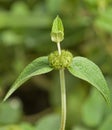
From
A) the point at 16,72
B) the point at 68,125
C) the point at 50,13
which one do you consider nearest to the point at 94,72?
the point at 68,125

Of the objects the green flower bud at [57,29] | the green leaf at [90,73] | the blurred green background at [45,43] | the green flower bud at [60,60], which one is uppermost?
the blurred green background at [45,43]

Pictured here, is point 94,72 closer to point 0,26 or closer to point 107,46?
point 107,46

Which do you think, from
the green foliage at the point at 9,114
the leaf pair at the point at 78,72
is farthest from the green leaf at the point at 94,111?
the leaf pair at the point at 78,72

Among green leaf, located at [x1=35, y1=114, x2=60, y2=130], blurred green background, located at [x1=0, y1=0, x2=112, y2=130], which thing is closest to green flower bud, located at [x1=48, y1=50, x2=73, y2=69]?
green leaf, located at [x1=35, y1=114, x2=60, y2=130]

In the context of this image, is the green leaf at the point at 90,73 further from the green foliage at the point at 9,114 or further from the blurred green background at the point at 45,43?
the blurred green background at the point at 45,43

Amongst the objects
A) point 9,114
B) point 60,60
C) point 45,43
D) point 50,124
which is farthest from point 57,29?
point 45,43

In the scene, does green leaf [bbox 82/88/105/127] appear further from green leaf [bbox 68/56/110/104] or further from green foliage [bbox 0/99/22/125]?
green leaf [bbox 68/56/110/104]

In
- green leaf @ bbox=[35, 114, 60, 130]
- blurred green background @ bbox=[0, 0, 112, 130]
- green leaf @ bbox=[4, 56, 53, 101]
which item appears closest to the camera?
green leaf @ bbox=[4, 56, 53, 101]
